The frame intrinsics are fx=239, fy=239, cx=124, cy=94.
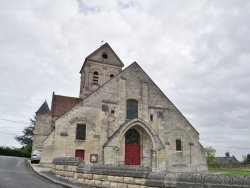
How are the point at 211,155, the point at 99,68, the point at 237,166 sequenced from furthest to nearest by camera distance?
the point at 211,155 → the point at 237,166 → the point at 99,68

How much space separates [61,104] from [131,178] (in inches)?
874

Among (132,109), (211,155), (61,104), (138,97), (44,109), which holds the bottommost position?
(211,155)

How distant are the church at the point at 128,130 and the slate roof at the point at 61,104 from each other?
7.89 meters

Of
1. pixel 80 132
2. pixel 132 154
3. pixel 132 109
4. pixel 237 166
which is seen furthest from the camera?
pixel 237 166

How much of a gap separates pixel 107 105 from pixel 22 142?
41.2 metres

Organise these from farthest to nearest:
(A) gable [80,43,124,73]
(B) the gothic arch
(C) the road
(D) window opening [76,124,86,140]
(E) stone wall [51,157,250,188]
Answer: (A) gable [80,43,124,73] → (B) the gothic arch → (D) window opening [76,124,86,140] → (C) the road → (E) stone wall [51,157,250,188]

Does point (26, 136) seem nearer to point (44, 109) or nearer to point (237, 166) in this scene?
point (44, 109)

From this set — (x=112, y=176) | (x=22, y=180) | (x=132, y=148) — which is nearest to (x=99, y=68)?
(x=132, y=148)

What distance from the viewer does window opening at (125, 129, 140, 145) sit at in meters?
20.0

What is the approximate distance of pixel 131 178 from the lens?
21.8ft

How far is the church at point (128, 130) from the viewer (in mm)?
17734

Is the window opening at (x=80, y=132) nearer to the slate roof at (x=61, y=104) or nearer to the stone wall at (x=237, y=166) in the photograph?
the slate roof at (x=61, y=104)

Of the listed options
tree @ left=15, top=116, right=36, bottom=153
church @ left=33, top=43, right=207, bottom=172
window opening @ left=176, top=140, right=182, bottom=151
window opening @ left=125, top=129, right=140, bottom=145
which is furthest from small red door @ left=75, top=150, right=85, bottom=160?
tree @ left=15, top=116, right=36, bottom=153

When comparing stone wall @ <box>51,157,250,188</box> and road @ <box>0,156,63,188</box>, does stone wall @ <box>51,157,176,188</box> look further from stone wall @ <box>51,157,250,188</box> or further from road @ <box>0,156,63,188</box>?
road @ <box>0,156,63,188</box>
